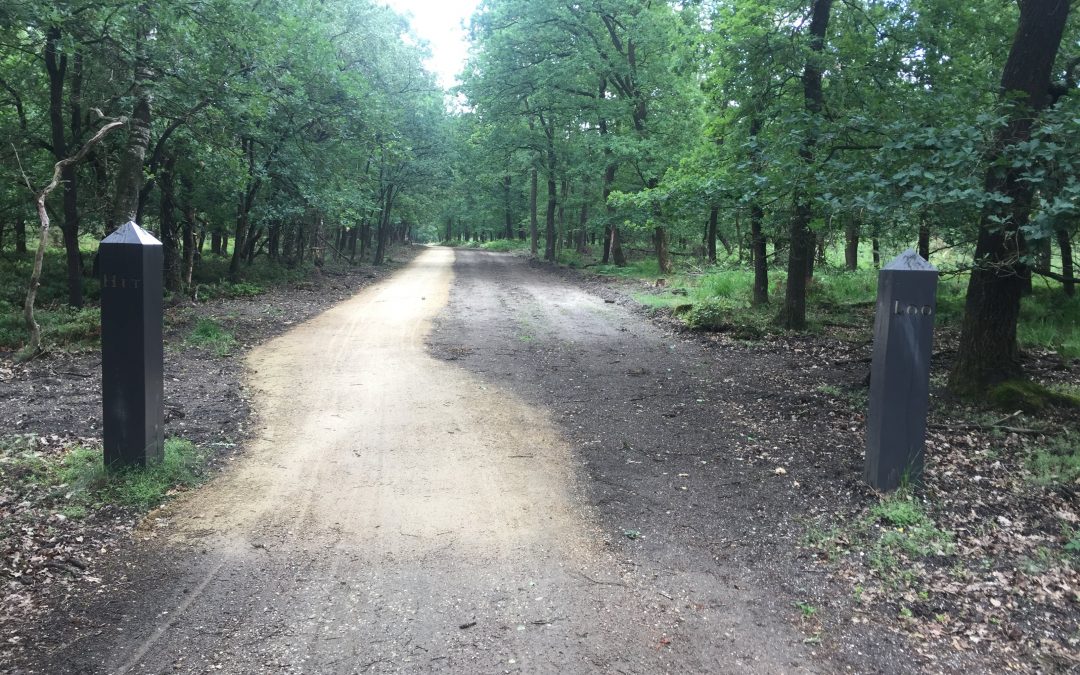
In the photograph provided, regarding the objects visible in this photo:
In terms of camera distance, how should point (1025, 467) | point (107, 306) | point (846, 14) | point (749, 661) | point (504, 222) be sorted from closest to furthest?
point (749, 661), point (107, 306), point (1025, 467), point (846, 14), point (504, 222)

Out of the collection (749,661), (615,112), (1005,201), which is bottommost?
(749,661)

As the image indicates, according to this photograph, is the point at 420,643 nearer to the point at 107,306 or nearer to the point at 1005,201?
the point at 107,306

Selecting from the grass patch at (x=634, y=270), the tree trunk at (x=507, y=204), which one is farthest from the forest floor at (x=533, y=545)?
the tree trunk at (x=507, y=204)

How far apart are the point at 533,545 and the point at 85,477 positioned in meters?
3.39

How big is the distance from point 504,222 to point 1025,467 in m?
56.8

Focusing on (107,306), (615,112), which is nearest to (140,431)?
(107,306)

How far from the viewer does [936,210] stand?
239 inches

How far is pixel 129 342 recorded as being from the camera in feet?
16.3

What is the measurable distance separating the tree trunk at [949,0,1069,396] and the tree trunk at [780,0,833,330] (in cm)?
197

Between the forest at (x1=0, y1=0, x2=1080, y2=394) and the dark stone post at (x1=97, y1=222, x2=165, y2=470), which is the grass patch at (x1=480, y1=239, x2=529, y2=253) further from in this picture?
the dark stone post at (x1=97, y1=222, x2=165, y2=470)

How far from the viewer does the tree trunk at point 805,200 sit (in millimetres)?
8648

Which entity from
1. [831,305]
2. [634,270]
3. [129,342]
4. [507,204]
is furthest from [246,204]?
[507,204]

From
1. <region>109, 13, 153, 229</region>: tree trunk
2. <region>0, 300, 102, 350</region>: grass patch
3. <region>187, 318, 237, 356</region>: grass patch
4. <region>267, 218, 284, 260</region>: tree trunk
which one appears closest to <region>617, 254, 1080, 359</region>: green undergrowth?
<region>187, 318, 237, 356</region>: grass patch

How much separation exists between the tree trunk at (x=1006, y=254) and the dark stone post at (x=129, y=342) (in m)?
6.95
